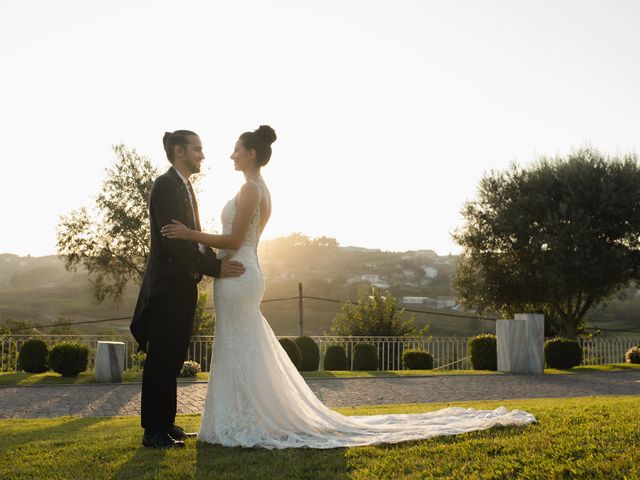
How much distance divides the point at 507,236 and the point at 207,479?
25.6 m

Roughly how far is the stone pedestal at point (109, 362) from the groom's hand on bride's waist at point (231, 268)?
1137 cm

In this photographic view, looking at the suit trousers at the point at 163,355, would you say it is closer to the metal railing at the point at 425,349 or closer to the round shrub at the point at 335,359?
the round shrub at the point at 335,359

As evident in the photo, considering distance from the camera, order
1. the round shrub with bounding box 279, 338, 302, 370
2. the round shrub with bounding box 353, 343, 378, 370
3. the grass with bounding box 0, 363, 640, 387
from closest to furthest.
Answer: the grass with bounding box 0, 363, 640, 387 < the round shrub with bounding box 279, 338, 302, 370 < the round shrub with bounding box 353, 343, 378, 370

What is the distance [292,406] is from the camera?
209 inches

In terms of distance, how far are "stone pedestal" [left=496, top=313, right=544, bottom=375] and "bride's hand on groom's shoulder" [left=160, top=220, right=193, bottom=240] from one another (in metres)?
15.7

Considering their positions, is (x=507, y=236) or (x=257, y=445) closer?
(x=257, y=445)

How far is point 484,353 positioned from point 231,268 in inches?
662

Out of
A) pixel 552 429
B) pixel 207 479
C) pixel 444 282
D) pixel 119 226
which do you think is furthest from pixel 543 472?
pixel 444 282

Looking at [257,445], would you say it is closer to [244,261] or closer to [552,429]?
[244,261]

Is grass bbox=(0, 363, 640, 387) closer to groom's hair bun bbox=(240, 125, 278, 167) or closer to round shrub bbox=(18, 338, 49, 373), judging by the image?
round shrub bbox=(18, 338, 49, 373)

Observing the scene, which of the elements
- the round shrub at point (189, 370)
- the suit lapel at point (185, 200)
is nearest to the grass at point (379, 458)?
the suit lapel at point (185, 200)

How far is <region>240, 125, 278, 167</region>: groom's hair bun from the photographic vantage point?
18.3 feet

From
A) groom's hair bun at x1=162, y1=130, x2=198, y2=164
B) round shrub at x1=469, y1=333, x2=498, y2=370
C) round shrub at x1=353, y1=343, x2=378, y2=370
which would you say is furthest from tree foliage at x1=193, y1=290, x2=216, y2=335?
groom's hair bun at x1=162, y1=130, x2=198, y2=164

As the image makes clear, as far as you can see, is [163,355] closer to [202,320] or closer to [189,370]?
[189,370]
